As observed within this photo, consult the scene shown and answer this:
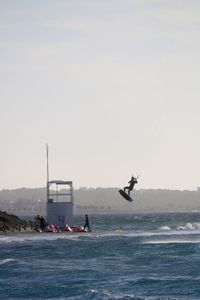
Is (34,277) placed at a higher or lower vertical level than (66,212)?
lower

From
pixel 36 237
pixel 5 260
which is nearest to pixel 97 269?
pixel 5 260

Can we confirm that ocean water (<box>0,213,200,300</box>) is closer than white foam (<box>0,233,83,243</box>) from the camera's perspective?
Yes

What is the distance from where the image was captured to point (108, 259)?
46781 mm

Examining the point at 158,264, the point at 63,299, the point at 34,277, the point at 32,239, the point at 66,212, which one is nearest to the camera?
the point at 63,299

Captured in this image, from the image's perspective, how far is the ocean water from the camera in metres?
31.8

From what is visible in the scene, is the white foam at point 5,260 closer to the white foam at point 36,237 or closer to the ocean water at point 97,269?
the ocean water at point 97,269

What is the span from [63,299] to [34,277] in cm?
687

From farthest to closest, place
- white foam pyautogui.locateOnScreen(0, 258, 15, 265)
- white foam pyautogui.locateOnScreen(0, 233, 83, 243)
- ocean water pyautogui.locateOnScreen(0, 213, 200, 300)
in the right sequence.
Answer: white foam pyautogui.locateOnScreen(0, 233, 83, 243) → white foam pyautogui.locateOnScreen(0, 258, 15, 265) → ocean water pyautogui.locateOnScreen(0, 213, 200, 300)

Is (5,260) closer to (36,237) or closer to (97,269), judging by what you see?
(97,269)

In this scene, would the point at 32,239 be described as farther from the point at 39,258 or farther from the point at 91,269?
the point at 91,269

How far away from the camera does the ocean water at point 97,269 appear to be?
3178 cm

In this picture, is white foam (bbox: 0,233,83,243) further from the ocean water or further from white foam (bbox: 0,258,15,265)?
white foam (bbox: 0,258,15,265)

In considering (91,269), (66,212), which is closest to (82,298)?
(91,269)

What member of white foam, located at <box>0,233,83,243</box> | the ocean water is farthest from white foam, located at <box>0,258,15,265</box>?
white foam, located at <box>0,233,83,243</box>
